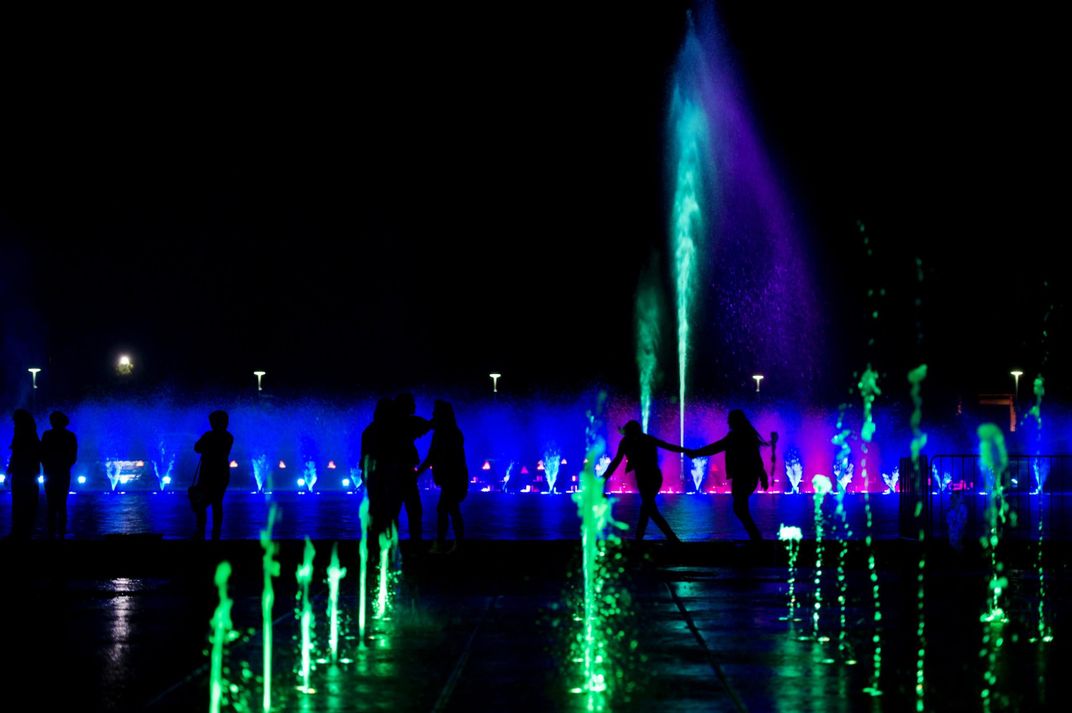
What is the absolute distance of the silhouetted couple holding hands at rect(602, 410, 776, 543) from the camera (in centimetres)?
1750

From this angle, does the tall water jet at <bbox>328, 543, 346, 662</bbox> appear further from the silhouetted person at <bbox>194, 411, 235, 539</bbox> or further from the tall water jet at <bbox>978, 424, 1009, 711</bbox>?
the tall water jet at <bbox>978, 424, 1009, 711</bbox>

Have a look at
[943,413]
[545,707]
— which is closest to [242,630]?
[545,707]

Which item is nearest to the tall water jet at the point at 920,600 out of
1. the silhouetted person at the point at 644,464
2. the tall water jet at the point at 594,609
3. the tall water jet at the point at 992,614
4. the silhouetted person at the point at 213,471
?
the tall water jet at the point at 992,614

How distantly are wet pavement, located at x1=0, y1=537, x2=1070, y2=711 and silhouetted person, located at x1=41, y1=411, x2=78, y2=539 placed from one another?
1.95 m

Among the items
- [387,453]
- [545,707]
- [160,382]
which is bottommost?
[545,707]

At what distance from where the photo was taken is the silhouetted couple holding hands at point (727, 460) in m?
17.5

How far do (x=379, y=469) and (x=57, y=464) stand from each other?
4805 mm

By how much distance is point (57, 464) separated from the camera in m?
18.9

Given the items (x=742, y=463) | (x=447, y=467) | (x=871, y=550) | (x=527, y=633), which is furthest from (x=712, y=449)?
(x=527, y=633)

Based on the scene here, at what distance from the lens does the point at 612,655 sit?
31.9 feet

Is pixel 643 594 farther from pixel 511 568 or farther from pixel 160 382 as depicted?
pixel 160 382

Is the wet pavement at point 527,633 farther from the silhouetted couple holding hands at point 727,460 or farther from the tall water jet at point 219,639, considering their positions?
the silhouetted couple holding hands at point 727,460

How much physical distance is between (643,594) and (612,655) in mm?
3838

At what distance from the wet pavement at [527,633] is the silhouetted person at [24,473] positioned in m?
1.30
